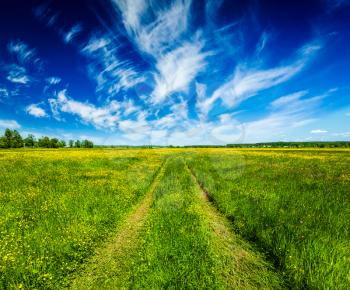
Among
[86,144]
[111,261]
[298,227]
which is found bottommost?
[111,261]

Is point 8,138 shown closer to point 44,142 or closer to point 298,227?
point 44,142

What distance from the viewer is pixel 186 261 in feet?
17.8

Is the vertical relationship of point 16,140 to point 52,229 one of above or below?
above

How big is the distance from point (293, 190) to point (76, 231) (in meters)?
11.4

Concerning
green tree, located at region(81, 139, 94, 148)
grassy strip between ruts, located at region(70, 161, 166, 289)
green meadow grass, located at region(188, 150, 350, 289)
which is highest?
green tree, located at region(81, 139, 94, 148)

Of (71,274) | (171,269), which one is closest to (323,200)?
(171,269)

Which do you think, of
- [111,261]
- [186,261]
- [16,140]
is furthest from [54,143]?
[186,261]

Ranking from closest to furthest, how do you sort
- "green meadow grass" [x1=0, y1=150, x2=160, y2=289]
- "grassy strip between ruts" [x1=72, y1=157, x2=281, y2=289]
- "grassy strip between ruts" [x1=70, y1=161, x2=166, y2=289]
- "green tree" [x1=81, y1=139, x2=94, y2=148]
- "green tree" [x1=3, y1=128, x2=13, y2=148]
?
"grassy strip between ruts" [x1=72, y1=157, x2=281, y2=289], "grassy strip between ruts" [x1=70, y1=161, x2=166, y2=289], "green meadow grass" [x1=0, y1=150, x2=160, y2=289], "green tree" [x1=3, y1=128, x2=13, y2=148], "green tree" [x1=81, y1=139, x2=94, y2=148]

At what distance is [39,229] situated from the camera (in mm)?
7016

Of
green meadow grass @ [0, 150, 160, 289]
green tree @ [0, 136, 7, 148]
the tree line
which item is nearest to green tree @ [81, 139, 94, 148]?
the tree line

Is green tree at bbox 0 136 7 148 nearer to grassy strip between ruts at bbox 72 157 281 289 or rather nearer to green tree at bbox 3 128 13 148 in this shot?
green tree at bbox 3 128 13 148

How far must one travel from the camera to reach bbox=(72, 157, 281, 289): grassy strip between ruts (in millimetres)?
4676

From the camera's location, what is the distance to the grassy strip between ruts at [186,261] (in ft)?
15.3

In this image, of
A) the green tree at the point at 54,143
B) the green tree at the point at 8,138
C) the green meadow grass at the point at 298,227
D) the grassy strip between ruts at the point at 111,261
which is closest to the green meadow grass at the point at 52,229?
the grassy strip between ruts at the point at 111,261
